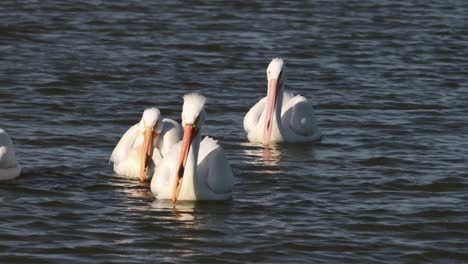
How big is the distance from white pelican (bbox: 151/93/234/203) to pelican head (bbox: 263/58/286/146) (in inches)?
96.6

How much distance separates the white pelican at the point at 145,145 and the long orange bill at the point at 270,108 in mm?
1583

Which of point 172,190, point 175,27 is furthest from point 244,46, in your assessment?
point 172,190

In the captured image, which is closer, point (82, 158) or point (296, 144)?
point (82, 158)

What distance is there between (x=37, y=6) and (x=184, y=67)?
17.9 ft

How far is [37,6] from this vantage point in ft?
73.6

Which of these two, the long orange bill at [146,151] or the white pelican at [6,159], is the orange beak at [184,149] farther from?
the white pelican at [6,159]

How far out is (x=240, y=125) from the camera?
1450 centimetres

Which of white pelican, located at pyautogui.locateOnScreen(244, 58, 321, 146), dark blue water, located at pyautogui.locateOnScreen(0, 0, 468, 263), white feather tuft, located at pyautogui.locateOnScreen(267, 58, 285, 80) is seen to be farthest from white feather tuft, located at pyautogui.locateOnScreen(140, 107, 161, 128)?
white feather tuft, located at pyautogui.locateOnScreen(267, 58, 285, 80)

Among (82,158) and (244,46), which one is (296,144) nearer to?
(82,158)

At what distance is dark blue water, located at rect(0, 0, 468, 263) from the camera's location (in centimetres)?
997

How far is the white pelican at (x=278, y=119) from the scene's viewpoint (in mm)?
13758

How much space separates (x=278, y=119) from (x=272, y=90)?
11.8 inches

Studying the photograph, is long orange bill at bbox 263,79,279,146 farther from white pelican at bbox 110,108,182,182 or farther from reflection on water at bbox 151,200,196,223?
reflection on water at bbox 151,200,196,223

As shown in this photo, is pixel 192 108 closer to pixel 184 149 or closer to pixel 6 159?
pixel 184 149
